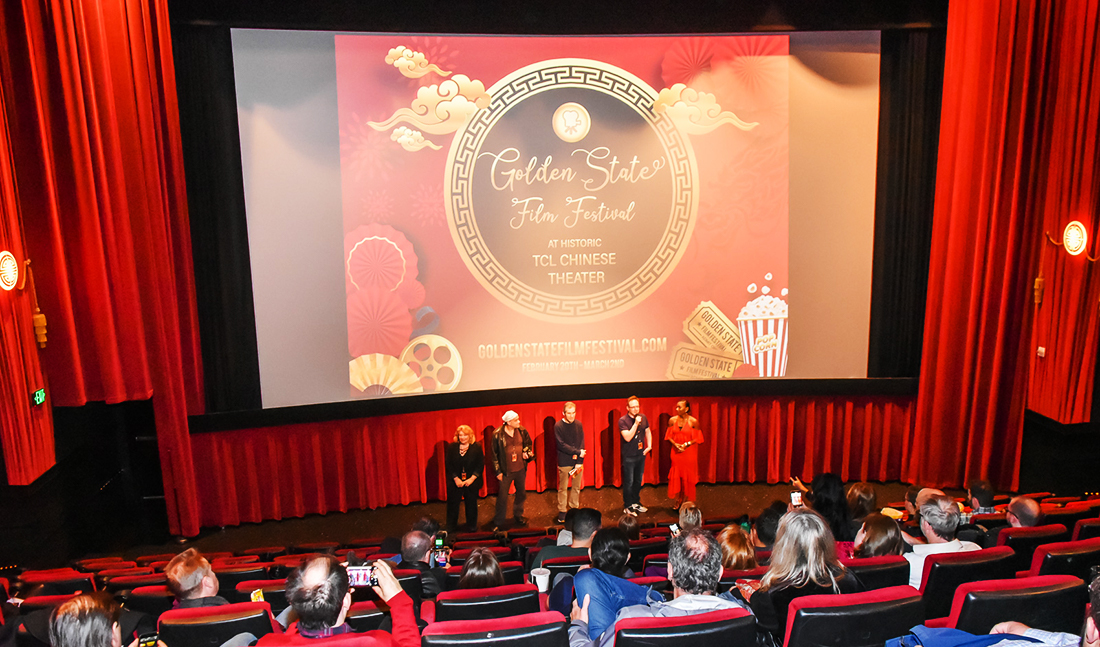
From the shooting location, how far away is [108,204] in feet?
20.4

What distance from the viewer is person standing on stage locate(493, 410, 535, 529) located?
7.39 meters

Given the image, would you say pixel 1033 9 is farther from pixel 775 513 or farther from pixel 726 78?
pixel 775 513

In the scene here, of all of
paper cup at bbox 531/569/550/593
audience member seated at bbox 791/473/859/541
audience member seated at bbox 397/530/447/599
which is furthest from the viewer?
audience member seated at bbox 791/473/859/541

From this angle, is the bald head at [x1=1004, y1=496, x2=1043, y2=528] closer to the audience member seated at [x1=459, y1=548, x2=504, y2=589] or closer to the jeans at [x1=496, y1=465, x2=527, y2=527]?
the audience member seated at [x1=459, y1=548, x2=504, y2=589]

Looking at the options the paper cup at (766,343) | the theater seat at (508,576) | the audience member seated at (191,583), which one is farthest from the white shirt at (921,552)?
the paper cup at (766,343)

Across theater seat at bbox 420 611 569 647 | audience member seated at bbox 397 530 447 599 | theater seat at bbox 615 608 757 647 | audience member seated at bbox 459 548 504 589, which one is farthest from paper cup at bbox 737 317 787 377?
theater seat at bbox 420 611 569 647

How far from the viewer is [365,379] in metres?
7.71

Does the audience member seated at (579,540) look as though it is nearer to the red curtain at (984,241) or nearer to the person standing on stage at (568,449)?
the person standing on stage at (568,449)

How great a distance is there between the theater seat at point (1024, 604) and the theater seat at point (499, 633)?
1.57m

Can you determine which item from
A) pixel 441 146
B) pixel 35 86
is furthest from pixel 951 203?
pixel 35 86

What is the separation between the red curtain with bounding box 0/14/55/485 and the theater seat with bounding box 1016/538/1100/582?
255 inches

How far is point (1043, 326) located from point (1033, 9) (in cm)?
310

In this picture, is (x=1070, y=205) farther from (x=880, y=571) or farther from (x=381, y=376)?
(x=381, y=376)

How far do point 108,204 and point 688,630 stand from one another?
597 cm
